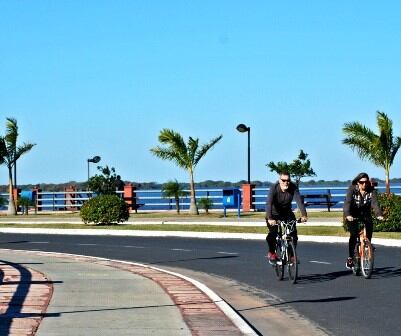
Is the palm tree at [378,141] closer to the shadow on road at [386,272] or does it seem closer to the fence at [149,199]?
the fence at [149,199]

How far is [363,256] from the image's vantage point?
51.4ft

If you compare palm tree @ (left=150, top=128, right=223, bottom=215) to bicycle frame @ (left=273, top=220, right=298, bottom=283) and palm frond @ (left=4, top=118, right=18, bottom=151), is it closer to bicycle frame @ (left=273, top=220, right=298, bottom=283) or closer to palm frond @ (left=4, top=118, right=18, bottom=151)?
palm frond @ (left=4, top=118, right=18, bottom=151)

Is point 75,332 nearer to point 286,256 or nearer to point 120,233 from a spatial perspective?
point 286,256

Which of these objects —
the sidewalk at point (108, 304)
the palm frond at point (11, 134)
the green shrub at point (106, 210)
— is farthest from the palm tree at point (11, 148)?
the sidewalk at point (108, 304)

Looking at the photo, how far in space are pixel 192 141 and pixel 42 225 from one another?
13.5 meters

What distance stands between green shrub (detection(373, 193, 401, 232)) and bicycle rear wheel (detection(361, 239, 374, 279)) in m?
12.6

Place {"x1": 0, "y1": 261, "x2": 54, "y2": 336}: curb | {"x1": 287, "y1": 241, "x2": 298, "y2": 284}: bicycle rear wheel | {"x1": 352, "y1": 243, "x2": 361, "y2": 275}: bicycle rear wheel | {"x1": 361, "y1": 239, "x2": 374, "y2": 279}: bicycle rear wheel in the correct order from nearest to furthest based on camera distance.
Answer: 1. {"x1": 0, "y1": 261, "x2": 54, "y2": 336}: curb
2. {"x1": 287, "y1": 241, "x2": 298, "y2": 284}: bicycle rear wheel
3. {"x1": 361, "y1": 239, "x2": 374, "y2": 279}: bicycle rear wheel
4. {"x1": 352, "y1": 243, "x2": 361, "y2": 275}: bicycle rear wheel

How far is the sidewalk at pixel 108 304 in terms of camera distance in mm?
9656

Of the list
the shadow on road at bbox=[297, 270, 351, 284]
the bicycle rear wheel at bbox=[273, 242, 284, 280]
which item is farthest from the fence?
the bicycle rear wheel at bbox=[273, 242, 284, 280]

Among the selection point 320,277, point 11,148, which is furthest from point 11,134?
point 320,277

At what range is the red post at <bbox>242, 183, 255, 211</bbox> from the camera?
164 feet

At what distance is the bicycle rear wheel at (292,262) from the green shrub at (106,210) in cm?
2166

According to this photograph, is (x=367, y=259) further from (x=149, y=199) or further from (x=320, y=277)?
(x=149, y=199)

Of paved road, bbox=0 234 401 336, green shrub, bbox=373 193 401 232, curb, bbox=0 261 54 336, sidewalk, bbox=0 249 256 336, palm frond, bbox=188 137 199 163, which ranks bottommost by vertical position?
paved road, bbox=0 234 401 336
